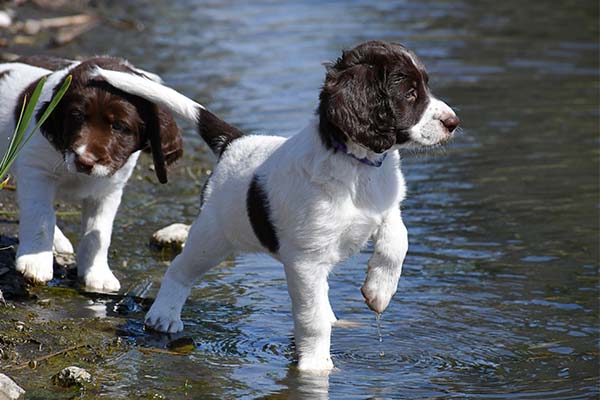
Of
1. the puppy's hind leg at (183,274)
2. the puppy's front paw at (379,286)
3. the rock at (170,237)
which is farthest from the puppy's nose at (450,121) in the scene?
the rock at (170,237)

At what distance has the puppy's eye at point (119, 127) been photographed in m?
6.58

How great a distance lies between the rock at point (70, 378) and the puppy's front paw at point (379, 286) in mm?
1540

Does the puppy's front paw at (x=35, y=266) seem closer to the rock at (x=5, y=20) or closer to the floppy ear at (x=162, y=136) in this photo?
the floppy ear at (x=162, y=136)

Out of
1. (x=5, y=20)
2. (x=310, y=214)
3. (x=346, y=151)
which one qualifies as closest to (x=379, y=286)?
(x=310, y=214)

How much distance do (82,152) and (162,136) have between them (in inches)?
24.6

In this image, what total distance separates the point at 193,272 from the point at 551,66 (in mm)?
A: 9203

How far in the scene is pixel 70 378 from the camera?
5.52 meters

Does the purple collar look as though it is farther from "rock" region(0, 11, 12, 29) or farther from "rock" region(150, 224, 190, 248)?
"rock" region(0, 11, 12, 29)

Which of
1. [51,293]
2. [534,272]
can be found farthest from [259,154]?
[534,272]

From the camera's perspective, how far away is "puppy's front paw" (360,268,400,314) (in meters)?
6.10

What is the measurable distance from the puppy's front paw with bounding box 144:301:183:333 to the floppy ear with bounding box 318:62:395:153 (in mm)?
1701

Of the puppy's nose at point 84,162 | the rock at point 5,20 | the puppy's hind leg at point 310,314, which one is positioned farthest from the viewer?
the rock at point 5,20

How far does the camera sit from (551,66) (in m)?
14.8

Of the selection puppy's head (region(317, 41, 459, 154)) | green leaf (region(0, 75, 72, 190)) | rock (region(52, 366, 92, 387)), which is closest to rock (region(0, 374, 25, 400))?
rock (region(52, 366, 92, 387))
